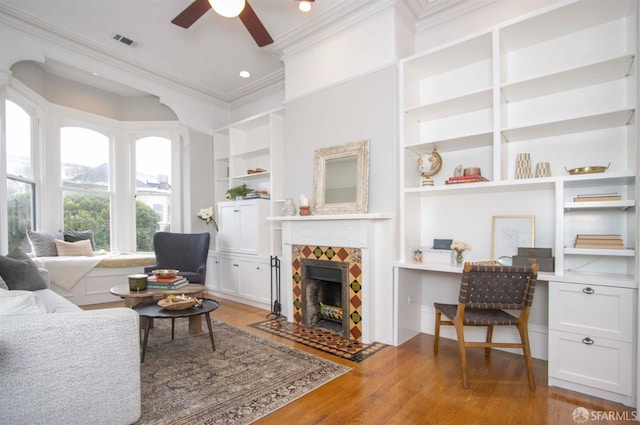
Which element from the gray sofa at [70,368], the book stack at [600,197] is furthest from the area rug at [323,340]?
the book stack at [600,197]

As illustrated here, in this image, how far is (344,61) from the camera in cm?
352

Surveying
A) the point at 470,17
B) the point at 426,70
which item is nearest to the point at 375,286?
the point at 426,70

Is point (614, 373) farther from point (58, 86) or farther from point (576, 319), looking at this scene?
point (58, 86)

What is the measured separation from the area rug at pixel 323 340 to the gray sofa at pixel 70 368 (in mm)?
1574

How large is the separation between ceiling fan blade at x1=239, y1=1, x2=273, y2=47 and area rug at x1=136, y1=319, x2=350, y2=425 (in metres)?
2.88

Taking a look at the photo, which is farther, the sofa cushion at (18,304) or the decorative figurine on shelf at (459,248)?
the decorative figurine on shelf at (459,248)

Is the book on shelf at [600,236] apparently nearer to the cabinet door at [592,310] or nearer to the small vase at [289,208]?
the cabinet door at [592,310]

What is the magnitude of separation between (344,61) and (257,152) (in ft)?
6.58

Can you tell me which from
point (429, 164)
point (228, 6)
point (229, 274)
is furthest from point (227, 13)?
point (229, 274)

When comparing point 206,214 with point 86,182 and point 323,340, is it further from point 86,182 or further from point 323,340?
point 323,340

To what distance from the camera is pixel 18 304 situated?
1678mm

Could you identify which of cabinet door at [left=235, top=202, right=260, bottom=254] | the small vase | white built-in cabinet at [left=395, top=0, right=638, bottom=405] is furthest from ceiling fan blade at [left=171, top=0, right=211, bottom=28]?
cabinet door at [left=235, top=202, right=260, bottom=254]

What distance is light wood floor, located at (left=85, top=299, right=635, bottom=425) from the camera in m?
1.90

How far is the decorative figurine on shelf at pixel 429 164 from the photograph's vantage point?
3148mm
